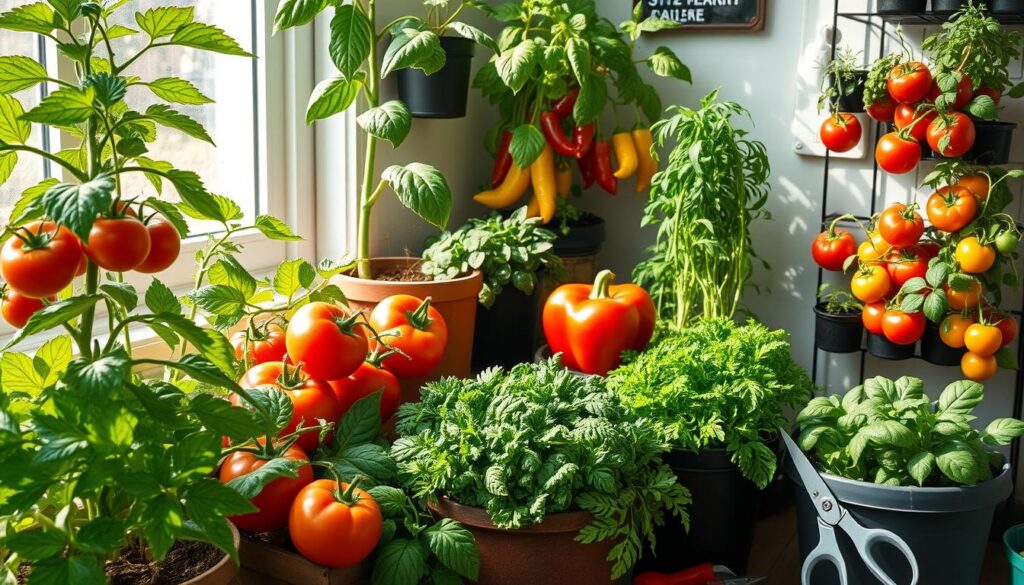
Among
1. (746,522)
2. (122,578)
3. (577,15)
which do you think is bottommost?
(746,522)

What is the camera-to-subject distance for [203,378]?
103 centimetres

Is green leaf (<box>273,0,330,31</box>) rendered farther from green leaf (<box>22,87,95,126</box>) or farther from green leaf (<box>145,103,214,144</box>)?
green leaf (<box>22,87,95,126</box>)

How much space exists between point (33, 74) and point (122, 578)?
0.57 metres

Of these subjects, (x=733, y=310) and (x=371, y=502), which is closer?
(x=371, y=502)

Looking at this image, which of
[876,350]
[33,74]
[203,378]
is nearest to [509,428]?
[203,378]

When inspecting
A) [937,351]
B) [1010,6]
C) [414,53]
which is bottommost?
[937,351]

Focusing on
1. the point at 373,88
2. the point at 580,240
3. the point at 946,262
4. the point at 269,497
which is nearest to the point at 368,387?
the point at 269,497

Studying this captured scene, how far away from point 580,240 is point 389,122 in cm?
70

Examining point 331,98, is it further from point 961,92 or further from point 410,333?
point 961,92

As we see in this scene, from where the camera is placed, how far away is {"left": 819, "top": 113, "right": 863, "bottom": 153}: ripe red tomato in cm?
217

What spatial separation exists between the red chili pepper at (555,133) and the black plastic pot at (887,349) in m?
0.76

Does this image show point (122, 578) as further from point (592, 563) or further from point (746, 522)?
point (746, 522)

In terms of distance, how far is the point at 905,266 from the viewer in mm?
2086

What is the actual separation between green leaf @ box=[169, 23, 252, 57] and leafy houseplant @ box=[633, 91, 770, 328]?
1184 millimetres
